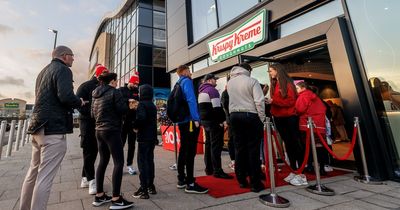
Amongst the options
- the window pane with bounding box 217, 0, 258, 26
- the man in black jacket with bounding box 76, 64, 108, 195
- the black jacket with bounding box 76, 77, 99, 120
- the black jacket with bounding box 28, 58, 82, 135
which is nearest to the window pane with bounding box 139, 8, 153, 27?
the window pane with bounding box 217, 0, 258, 26

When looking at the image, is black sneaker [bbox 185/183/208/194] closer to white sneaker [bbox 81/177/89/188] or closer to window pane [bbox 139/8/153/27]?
white sneaker [bbox 81/177/89/188]

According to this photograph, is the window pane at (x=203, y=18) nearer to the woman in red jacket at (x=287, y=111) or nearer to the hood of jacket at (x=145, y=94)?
the woman in red jacket at (x=287, y=111)

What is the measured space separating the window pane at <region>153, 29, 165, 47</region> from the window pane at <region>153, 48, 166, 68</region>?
56 centimetres

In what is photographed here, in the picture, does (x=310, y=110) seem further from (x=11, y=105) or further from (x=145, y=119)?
(x=11, y=105)

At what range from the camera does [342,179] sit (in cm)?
420

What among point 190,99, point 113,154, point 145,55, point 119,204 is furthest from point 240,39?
point 145,55

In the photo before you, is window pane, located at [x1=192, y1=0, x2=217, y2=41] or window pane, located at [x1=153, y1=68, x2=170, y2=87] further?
window pane, located at [x1=153, y1=68, x2=170, y2=87]

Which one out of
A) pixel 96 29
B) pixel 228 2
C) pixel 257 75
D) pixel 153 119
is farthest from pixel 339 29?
pixel 96 29

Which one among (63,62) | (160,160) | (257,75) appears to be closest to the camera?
(63,62)

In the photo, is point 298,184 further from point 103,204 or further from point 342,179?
point 103,204

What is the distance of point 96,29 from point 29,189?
118 ft

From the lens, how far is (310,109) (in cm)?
446

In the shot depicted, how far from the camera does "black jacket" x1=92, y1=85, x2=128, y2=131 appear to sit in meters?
2.94

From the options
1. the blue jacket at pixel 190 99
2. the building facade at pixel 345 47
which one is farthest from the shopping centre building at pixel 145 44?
the blue jacket at pixel 190 99
